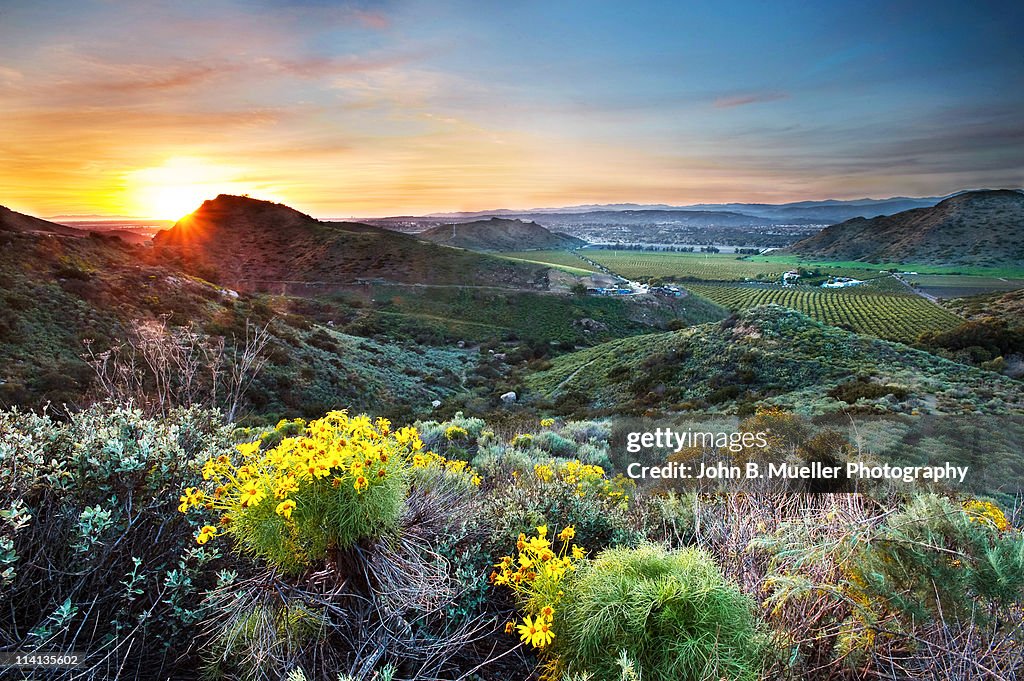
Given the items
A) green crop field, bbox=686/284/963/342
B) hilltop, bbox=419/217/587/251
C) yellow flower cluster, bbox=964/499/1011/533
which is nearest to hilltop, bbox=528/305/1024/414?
green crop field, bbox=686/284/963/342

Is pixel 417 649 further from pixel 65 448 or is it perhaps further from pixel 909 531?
pixel 909 531

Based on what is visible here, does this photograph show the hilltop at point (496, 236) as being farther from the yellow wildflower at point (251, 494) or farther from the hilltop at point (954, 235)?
the yellow wildflower at point (251, 494)

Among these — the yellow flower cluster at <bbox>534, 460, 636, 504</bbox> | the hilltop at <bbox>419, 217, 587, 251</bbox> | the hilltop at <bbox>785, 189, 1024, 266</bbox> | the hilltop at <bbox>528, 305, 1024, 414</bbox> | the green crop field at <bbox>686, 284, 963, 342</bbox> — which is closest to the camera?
the yellow flower cluster at <bbox>534, 460, 636, 504</bbox>

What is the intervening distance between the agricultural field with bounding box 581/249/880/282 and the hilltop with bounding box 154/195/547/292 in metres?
37.2

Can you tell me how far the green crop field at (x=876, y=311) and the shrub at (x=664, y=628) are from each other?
106 ft

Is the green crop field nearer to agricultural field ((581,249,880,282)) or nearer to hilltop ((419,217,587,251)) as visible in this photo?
agricultural field ((581,249,880,282))

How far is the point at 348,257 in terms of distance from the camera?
82188 millimetres

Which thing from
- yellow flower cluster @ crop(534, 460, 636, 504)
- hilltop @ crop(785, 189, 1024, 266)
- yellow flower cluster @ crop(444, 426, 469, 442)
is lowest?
yellow flower cluster @ crop(444, 426, 469, 442)

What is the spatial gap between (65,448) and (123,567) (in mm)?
944

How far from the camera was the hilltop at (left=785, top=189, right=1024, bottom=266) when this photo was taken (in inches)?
1900

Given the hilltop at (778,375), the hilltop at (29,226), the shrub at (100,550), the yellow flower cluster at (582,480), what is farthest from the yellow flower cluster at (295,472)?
the hilltop at (29,226)

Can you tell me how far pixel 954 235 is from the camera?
54.3 meters

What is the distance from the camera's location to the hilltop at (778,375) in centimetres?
1553

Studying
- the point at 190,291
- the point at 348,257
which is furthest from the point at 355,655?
the point at 348,257
